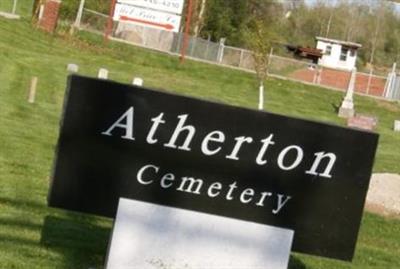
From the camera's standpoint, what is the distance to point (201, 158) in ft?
21.0

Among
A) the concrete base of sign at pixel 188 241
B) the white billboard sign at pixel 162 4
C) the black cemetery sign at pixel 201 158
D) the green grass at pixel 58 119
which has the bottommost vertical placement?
the green grass at pixel 58 119

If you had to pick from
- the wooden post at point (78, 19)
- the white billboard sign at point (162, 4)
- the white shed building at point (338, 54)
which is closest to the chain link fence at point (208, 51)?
the wooden post at point (78, 19)

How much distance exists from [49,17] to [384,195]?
27800mm

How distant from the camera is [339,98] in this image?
4147 cm

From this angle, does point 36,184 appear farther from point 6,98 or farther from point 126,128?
point 6,98

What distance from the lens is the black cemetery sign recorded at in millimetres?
6281

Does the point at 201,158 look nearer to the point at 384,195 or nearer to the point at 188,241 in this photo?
the point at 188,241

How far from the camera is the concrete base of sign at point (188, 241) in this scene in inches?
251

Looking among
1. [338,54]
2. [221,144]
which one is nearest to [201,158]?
[221,144]

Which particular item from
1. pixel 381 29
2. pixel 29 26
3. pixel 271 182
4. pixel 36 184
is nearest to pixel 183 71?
pixel 29 26

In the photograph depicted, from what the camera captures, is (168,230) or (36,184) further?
(36,184)

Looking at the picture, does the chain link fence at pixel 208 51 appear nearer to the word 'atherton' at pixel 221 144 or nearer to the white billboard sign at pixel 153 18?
the white billboard sign at pixel 153 18

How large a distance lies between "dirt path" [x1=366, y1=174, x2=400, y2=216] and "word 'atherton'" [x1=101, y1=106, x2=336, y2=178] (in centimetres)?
783

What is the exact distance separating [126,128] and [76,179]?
44cm
